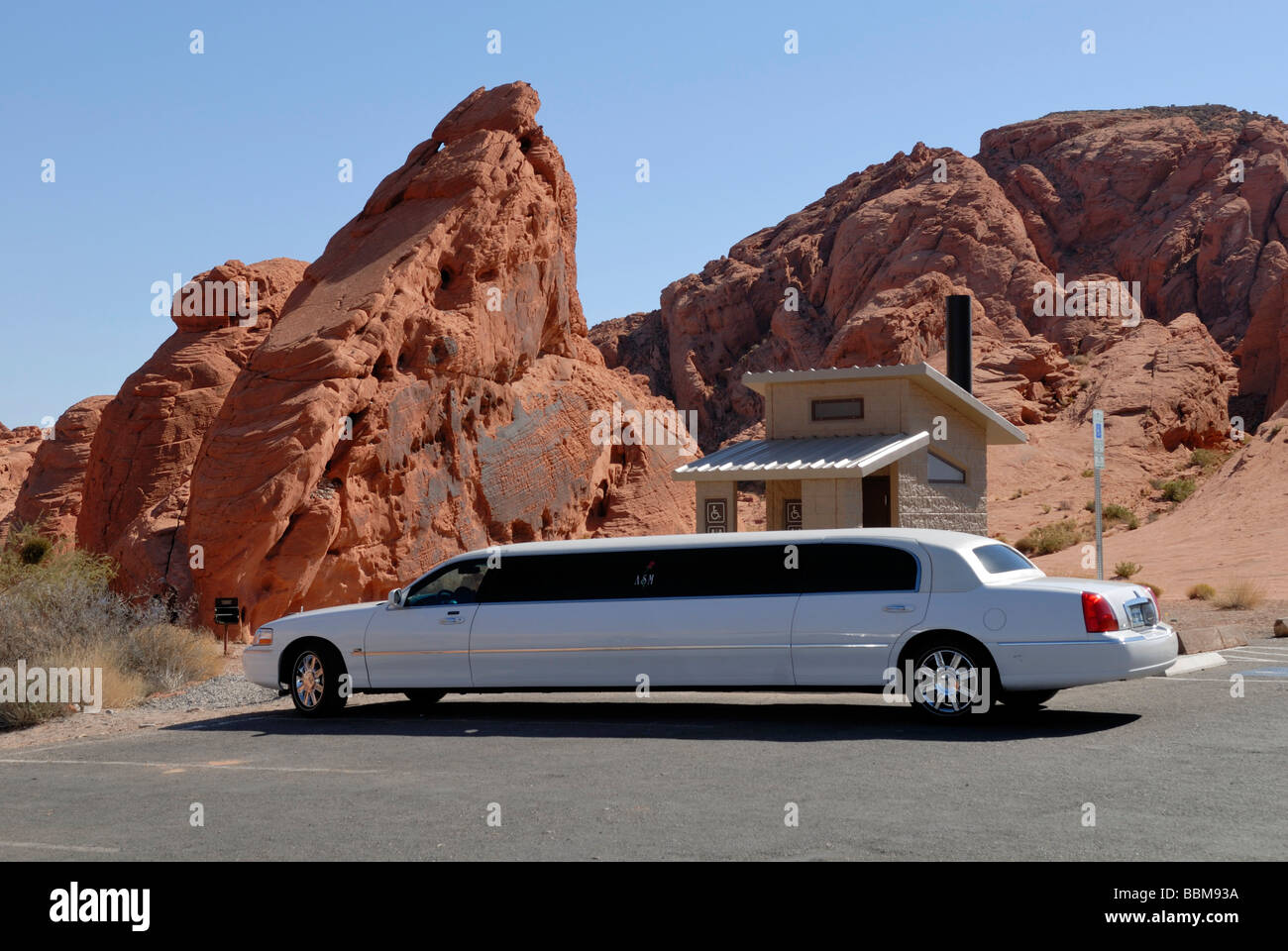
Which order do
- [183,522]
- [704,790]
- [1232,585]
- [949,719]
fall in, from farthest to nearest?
1. [183,522]
2. [1232,585]
3. [949,719]
4. [704,790]

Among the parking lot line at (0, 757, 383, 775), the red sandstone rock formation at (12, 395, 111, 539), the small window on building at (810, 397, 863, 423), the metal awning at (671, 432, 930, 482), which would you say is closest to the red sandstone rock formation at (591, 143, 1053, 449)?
the red sandstone rock formation at (12, 395, 111, 539)

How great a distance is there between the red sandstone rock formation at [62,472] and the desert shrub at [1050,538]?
31260 mm

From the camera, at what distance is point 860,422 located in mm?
24062

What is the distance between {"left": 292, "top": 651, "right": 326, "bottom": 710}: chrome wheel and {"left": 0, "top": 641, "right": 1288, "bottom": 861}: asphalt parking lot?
16.6 inches

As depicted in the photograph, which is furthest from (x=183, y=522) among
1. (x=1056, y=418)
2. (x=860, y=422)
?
(x=1056, y=418)

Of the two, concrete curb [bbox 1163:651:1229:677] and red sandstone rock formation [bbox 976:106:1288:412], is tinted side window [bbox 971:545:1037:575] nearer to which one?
concrete curb [bbox 1163:651:1229:677]

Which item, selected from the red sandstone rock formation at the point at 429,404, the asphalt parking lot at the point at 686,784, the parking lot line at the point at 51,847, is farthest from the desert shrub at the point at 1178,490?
the parking lot line at the point at 51,847

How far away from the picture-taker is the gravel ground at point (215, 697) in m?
13.8

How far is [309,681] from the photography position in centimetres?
1225

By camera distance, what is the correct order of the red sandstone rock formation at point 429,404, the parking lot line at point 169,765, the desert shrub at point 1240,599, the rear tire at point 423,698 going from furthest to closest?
the red sandstone rock formation at point 429,404, the desert shrub at point 1240,599, the rear tire at point 423,698, the parking lot line at point 169,765

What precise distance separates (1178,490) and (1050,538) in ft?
28.8

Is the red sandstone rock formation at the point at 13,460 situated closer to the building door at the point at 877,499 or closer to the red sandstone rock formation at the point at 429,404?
the red sandstone rock formation at the point at 429,404

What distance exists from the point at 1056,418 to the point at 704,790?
183 ft
